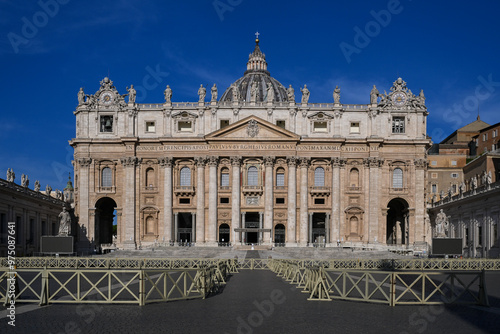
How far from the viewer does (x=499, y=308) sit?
71.1 ft

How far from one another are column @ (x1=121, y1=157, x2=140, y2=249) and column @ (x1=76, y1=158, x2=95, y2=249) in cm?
516

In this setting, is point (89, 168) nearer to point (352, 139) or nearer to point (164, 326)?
point (352, 139)

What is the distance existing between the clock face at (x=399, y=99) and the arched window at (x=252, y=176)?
913 inches

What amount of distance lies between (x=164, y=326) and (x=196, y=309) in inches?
144

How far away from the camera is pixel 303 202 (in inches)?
3319

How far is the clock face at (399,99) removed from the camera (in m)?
86.8

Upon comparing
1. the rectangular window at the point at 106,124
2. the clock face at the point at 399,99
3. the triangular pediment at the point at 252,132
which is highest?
the clock face at the point at 399,99

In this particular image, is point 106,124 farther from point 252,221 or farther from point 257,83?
point 257,83

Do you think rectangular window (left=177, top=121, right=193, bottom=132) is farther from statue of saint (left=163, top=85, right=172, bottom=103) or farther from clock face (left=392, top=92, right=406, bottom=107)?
clock face (left=392, top=92, right=406, bottom=107)

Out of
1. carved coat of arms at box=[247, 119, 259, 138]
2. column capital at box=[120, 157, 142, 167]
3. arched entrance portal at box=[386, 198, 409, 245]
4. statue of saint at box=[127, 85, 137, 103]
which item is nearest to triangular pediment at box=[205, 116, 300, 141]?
carved coat of arms at box=[247, 119, 259, 138]

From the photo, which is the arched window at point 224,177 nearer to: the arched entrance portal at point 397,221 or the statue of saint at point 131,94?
the statue of saint at point 131,94

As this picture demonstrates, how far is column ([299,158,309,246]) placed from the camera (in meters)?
83.8

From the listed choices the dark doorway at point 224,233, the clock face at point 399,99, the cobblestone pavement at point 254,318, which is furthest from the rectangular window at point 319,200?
the cobblestone pavement at point 254,318

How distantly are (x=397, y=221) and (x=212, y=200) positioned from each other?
29.8m
